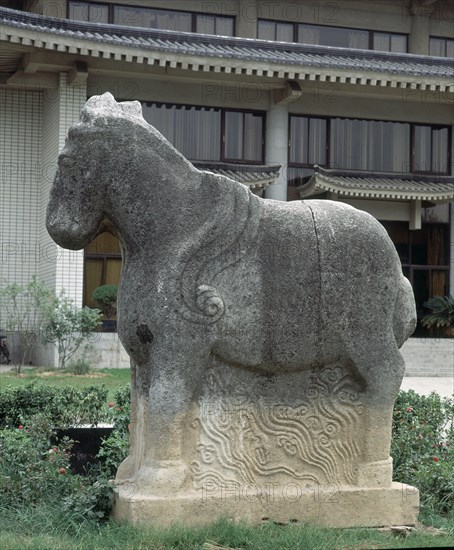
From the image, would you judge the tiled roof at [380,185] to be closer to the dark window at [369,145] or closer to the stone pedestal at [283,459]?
the dark window at [369,145]

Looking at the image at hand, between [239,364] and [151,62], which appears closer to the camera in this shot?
[239,364]

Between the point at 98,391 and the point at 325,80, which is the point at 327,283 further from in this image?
the point at 325,80

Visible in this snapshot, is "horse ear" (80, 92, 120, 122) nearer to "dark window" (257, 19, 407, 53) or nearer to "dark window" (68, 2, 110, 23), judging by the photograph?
"dark window" (68, 2, 110, 23)

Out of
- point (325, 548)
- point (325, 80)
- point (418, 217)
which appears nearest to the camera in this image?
point (325, 548)

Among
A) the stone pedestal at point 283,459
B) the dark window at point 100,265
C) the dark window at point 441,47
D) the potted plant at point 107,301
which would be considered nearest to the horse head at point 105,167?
the stone pedestal at point 283,459

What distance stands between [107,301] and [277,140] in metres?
5.45

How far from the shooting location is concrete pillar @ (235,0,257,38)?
69.6ft

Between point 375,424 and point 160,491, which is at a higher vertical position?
point 375,424

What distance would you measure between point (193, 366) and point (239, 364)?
26 cm

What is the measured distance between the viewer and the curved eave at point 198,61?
15.5m

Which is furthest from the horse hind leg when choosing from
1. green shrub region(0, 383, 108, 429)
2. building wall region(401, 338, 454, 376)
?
building wall region(401, 338, 454, 376)

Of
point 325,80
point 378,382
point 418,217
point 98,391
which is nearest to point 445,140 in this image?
point 418,217

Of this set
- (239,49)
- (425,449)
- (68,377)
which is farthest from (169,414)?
(239,49)

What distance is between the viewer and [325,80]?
57.9ft
